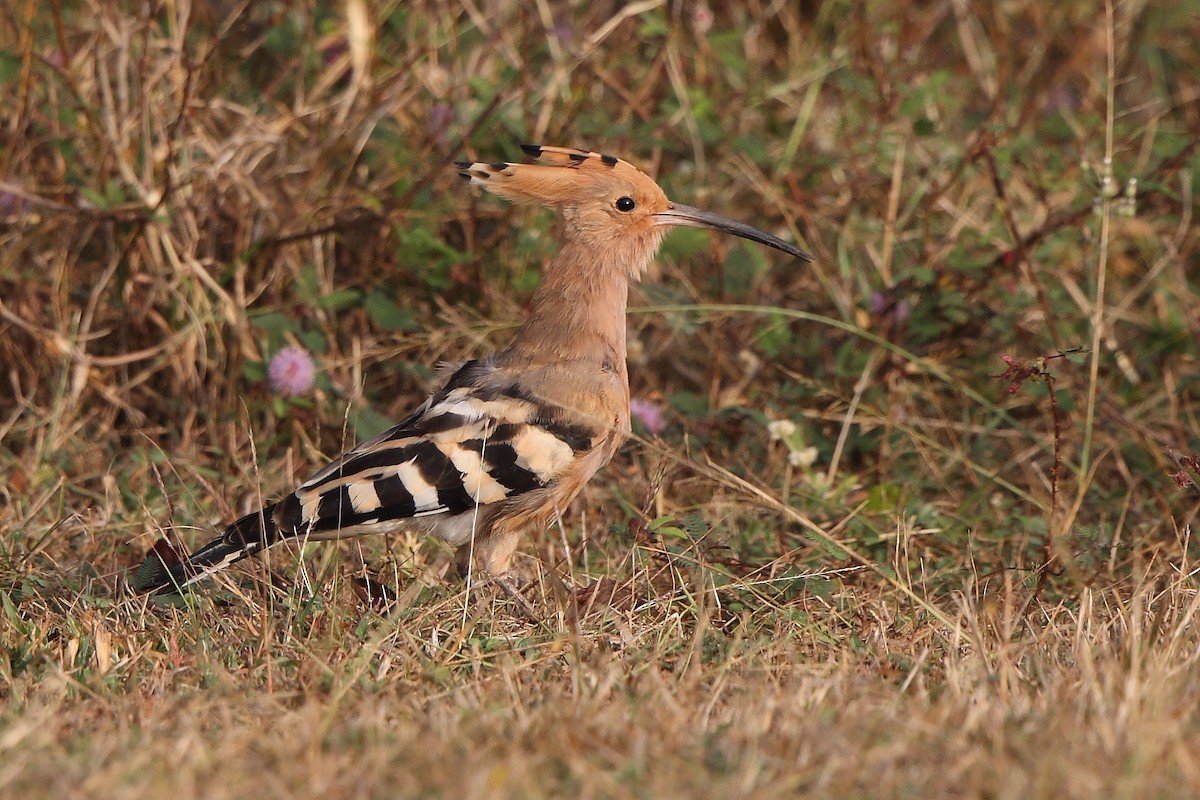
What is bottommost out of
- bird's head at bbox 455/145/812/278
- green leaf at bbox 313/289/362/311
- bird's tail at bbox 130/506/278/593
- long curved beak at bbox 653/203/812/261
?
bird's tail at bbox 130/506/278/593

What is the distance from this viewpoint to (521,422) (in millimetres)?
2984

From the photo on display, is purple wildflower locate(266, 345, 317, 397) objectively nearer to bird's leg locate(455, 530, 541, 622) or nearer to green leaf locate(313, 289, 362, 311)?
green leaf locate(313, 289, 362, 311)

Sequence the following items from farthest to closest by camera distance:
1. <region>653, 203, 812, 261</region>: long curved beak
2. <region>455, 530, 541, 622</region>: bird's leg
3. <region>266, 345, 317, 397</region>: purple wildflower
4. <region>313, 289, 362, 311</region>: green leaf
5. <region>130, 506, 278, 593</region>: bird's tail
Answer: <region>313, 289, 362, 311</region>: green leaf → <region>266, 345, 317, 397</region>: purple wildflower → <region>653, 203, 812, 261</region>: long curved beak → <region>455, 530, 541, 622</region>: bird's leg → <region>130, 506, 278, 593</region>: bird's tail

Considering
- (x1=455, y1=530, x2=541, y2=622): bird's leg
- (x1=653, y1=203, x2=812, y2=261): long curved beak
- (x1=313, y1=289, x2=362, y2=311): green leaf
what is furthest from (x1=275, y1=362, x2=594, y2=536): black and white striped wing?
(x1=313, y1=289, x2=362, y2=311): green leaf

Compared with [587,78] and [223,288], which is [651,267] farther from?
[223,288]

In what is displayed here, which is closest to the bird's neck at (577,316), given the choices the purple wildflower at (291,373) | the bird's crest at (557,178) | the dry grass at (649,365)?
the bird's crest at (557,178)

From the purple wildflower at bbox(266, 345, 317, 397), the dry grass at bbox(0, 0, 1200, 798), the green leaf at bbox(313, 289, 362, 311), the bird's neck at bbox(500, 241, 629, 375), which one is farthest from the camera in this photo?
the green leaf at bbox(313, 289, 362, 311)

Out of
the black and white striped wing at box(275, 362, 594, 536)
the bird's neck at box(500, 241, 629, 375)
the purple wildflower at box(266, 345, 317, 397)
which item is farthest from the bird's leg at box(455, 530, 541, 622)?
the purple wildflower at box(266, 345, 317, 397)

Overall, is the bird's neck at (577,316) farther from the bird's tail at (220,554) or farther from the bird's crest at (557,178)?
the bird's tail at (220,554)

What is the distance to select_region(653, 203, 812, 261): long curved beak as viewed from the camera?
3.32m

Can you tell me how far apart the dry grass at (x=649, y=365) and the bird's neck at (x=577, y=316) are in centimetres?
29

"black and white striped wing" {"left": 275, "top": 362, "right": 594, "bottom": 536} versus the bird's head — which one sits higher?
the bird's head

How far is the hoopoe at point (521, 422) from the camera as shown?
2801 mm

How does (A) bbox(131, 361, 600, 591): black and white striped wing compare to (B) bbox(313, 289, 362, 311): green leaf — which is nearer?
(A) bbox(131, 361, 600, 591): black and white striped wing
